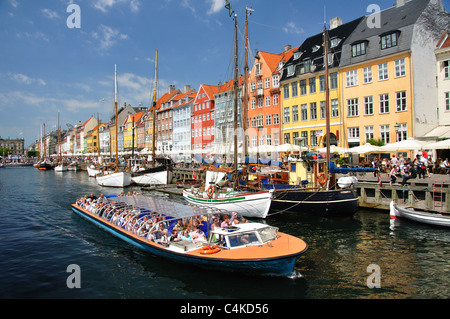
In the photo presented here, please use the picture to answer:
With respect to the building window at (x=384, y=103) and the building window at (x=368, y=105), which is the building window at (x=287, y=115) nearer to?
the building window at (x=368, y=105)

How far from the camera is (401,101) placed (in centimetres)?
3459

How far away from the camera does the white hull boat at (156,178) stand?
47188 mm

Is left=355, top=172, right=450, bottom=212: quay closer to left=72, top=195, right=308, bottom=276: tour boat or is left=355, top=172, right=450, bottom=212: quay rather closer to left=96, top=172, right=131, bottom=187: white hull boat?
left=72, top=195, right=308, bottom=276: tour boat

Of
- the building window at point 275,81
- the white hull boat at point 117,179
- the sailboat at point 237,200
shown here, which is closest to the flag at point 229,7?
the sailboat at point 237,200

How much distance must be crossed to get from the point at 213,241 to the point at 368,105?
31486mm

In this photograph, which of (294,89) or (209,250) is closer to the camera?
(209,250)

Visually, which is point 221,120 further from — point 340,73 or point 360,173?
point 360,173

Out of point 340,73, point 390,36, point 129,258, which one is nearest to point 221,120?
point 340,73

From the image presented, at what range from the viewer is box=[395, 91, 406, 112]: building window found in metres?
34.4

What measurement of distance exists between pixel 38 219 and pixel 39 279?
13253mm

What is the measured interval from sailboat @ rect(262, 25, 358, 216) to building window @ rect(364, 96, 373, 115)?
1482cm

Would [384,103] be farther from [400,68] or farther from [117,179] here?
[117,179]
